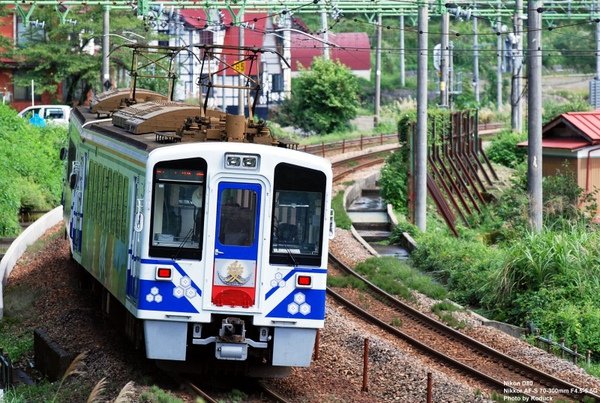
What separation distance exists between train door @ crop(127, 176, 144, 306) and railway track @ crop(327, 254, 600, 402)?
14.2ft

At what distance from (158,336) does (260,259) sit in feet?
4.43

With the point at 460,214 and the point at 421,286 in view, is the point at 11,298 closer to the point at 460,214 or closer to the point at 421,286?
the point at 421,286

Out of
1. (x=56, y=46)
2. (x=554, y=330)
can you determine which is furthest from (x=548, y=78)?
(x=554, y=330)

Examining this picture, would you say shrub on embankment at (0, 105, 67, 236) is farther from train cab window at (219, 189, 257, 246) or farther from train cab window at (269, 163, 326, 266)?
train cab window at (269, 163, 326, 266)

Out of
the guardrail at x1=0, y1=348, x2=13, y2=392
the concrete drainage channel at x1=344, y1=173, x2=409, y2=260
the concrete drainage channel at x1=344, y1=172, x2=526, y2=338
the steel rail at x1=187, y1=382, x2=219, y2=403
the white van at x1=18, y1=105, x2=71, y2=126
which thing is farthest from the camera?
the white van at x1=18, y1=105, x2=71, y2=126

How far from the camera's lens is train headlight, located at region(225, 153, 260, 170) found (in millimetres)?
12828

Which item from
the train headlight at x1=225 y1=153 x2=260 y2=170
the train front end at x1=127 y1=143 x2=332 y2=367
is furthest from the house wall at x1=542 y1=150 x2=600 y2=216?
the train headlight at x1=225 y1=153 x2=260 y2=170

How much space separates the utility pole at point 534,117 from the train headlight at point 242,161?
1045cm

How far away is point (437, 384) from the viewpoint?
45.2ft

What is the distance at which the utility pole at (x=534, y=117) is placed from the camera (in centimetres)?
→ 2220

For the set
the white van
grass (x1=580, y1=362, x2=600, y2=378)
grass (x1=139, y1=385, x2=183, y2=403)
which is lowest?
grass (x1=580, y1=362, x2=600, y2=378)

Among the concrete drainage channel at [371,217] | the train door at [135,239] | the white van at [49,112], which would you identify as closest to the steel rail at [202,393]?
the train door at [135,239]

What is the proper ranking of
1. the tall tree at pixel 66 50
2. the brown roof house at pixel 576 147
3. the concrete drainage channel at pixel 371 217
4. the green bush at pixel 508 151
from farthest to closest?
the tall tree at pixel 66 50, the green bush at pixel 508 151, the brown roof house at pixel 576 147, the concrete drainage channel at pixel 371 217

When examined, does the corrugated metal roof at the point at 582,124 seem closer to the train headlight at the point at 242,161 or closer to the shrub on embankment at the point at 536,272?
the shrub on embankment at the point at 536,272
